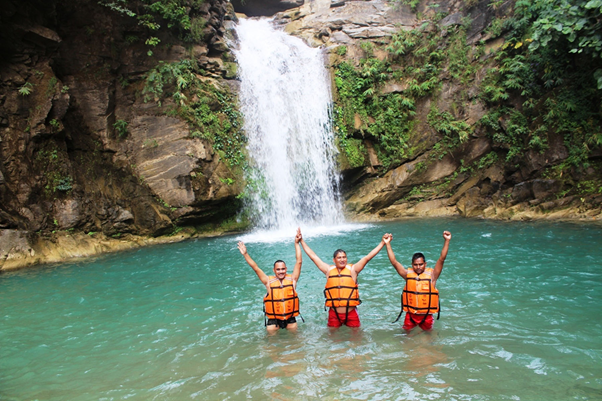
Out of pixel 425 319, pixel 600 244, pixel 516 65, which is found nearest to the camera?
pixel 425 319

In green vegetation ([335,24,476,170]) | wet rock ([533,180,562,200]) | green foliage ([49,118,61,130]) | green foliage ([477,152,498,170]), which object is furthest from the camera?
green vegetation ([335,24,476,170])

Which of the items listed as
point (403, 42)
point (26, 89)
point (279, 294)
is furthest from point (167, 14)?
point (279, 294)

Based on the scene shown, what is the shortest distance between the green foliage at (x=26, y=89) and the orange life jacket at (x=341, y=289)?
526 inches

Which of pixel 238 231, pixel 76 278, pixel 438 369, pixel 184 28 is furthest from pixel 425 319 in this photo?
pixel 184 28

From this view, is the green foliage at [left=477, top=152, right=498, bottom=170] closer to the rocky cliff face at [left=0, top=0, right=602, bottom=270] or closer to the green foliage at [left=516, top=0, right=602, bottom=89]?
the rocky cliff face at [left=0, top=0, right=602, bottom=270]

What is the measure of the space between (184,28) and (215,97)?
306 cm

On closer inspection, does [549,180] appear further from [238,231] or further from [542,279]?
[238,231]

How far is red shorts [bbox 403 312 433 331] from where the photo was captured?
5.28 m

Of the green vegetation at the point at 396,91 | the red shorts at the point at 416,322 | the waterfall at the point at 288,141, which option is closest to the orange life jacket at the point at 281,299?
the red shorts at the point at 416,322

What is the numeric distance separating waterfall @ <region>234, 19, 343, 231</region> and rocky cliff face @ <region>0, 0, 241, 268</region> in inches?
56.5

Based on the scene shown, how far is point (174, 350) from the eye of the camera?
539cm

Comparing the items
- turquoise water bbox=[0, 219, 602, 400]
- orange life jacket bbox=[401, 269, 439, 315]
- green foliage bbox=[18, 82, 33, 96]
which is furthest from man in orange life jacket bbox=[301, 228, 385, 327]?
green foliage bbox=[18, 82, 33, 96]

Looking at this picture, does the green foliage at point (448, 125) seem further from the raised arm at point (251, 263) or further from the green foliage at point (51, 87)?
the green foliage at point (51, 87)

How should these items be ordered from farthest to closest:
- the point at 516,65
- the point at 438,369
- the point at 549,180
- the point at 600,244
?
the point at 516,65, the point at 549,180, the point at 600,244, the point at 438,369
